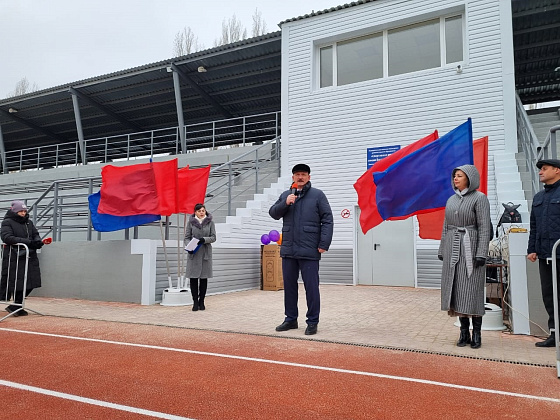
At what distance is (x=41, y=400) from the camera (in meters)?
3.13

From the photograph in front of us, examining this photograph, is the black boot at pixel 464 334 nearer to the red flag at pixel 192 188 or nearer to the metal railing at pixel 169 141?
the red flag at pixel 192 188

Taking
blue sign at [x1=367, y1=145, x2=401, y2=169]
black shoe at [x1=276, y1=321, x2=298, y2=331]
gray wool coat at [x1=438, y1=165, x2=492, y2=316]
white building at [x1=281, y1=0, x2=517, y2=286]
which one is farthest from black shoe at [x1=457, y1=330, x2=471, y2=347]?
blue sign at [x1=367, y1=145, x2=401, y2=169]

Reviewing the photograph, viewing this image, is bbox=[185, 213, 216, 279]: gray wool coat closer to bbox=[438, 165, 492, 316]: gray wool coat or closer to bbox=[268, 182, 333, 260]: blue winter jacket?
bbox=[268, 182, 333, 260]: blue winter jacket

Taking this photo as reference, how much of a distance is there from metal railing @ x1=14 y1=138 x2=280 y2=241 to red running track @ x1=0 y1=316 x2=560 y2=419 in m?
5.38

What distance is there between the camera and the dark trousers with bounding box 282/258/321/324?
17.9ft

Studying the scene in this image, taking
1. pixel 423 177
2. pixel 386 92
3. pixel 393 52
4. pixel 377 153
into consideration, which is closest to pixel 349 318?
pixel 423 177

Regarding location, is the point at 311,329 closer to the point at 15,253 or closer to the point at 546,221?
the point at 546,221

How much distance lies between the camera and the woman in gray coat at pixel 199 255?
739 centimetres

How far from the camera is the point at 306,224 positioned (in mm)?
5445

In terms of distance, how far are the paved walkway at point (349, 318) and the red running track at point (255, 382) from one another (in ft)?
1.30

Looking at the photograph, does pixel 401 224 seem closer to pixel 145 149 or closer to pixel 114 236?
pixel 114 236

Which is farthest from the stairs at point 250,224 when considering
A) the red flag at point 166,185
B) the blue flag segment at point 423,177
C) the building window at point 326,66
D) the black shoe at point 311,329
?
the blue flag segment at point 423,177

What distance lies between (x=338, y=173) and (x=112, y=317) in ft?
24.5

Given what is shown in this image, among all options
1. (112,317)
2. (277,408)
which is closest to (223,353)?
(277,408)
